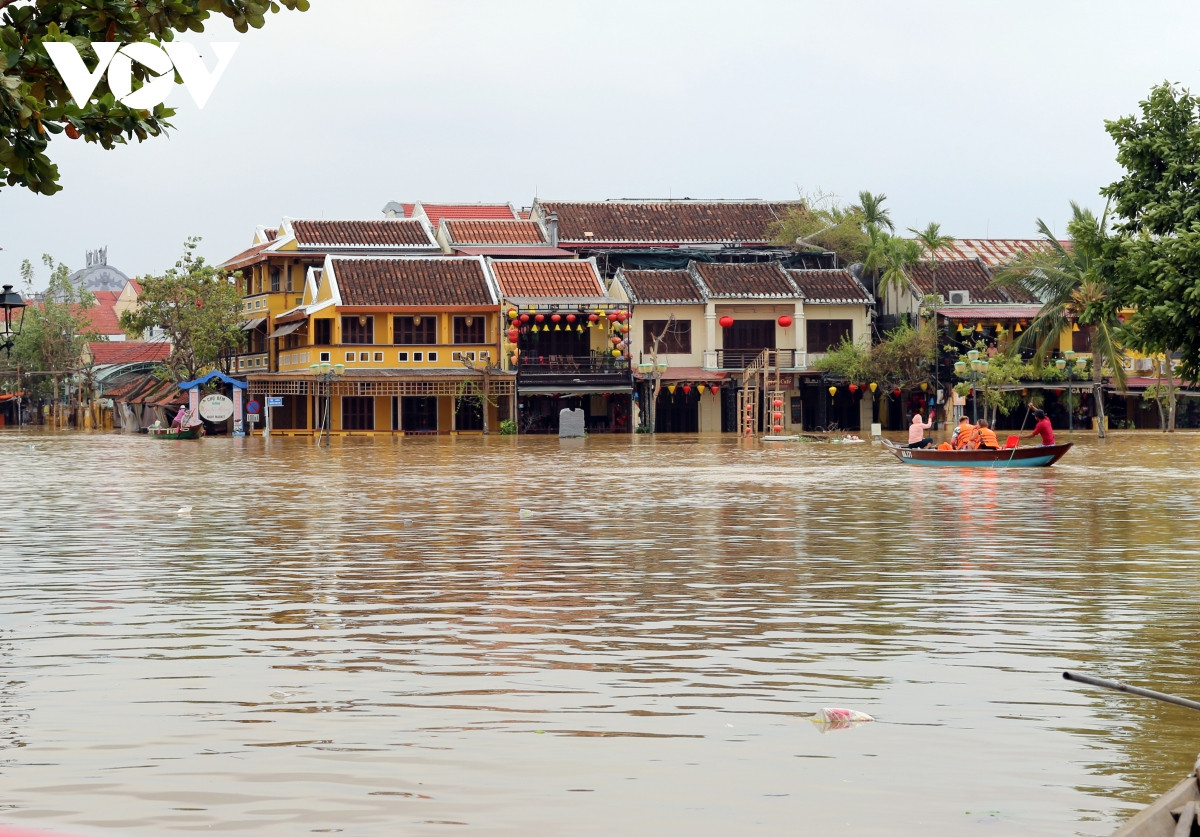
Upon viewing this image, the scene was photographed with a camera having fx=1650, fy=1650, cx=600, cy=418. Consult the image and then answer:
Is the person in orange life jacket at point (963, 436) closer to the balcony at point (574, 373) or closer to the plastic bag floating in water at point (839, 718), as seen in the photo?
the plastic bag floating in water at point (839, 718)

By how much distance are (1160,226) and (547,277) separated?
37157mm

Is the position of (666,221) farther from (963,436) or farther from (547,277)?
(963,436)

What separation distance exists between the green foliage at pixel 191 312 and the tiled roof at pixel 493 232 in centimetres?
953

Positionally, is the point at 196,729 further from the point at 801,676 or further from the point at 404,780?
the point at 801,676

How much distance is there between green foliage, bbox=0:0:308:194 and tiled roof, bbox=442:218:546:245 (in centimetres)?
6164

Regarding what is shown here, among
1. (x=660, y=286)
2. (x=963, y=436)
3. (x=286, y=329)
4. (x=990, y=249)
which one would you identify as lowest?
(x=963, y=436)

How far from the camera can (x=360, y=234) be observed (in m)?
67.2

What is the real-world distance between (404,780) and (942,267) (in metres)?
63.5

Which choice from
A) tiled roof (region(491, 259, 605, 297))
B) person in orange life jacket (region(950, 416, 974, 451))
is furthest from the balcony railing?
person in orange life jacket (region(950, 416, 974, 451))

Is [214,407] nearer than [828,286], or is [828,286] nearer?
[214,407]

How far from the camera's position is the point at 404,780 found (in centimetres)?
645

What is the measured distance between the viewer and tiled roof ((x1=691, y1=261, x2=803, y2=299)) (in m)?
63.8

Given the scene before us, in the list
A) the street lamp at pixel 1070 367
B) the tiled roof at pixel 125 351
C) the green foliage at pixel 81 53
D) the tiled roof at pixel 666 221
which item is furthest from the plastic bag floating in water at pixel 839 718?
the tiled roof at pixel 125 351

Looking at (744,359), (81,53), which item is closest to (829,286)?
(744,359)
